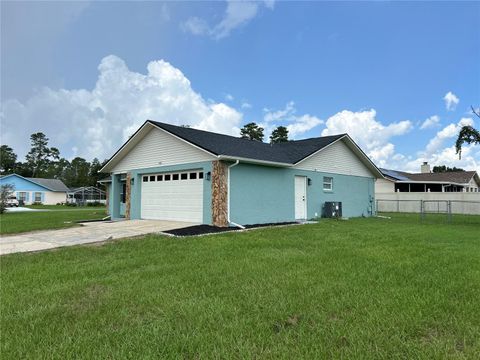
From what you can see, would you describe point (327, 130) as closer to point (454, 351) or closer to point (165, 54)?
point (165, 54)

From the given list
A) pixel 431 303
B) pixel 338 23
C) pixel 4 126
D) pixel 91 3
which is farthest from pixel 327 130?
pixel 431 303

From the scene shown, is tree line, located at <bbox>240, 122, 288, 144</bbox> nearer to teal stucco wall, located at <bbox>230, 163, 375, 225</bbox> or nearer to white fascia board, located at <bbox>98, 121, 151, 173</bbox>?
teal stucco wall, located at <bbox>230, 163, 375, 225</bbox>

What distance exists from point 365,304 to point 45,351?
10.7 ft

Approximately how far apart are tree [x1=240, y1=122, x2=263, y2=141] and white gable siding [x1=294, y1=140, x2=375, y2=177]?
2621cm

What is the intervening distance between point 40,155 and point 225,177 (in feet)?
269

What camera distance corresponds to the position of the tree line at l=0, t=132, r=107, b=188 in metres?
71.7

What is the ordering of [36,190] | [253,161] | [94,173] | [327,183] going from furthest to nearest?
[94,173] < [36,190] < [327,183] < [253,161]

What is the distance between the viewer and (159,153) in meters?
15.1

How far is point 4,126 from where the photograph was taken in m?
21.1

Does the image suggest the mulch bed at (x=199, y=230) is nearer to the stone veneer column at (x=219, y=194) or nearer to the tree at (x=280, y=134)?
the stone veneer column at (x=219, y=194)

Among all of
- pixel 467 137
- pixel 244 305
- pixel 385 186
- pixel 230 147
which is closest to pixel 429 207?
pixel 385 186

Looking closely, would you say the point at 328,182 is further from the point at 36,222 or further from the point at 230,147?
the point at 36,222

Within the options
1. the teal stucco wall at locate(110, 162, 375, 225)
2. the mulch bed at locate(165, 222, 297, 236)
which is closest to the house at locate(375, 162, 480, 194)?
the teal stucco wall at locate(110, 162, 375, 225)

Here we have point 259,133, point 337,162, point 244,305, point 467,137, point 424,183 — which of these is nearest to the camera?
point 244,305
